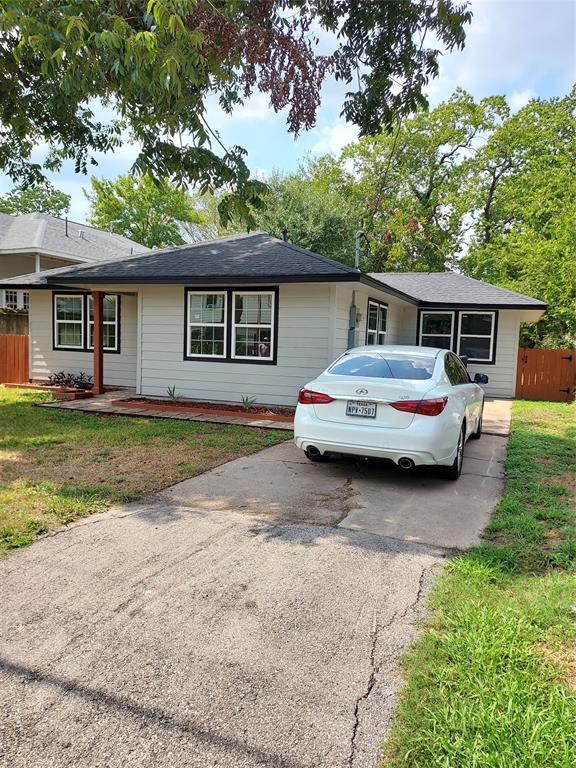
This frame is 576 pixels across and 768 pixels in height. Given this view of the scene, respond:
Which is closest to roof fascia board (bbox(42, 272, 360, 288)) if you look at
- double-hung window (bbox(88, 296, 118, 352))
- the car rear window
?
double-hung window (bbox(88, 296, 118, 352))

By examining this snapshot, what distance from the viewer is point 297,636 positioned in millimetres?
2830

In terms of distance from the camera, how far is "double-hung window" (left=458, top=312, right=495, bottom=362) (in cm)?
1562

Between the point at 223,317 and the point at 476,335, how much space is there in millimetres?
8192

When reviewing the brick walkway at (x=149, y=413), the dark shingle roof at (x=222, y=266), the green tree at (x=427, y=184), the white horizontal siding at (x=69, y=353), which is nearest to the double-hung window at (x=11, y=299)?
the white horizontal siding at (x=69, y=353)

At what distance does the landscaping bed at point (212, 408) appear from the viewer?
1014cm

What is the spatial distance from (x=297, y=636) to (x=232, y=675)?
46 cm

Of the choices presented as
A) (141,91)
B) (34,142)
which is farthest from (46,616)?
(34,142)

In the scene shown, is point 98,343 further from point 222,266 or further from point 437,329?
point 437,329

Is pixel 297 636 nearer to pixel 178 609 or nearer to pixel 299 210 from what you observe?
pixel 178 609

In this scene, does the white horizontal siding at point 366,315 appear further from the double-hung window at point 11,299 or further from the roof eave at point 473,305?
the double-hung window at point 11,299

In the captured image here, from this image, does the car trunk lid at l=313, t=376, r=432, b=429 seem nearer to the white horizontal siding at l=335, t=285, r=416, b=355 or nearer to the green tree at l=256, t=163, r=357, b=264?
the white horizontal siding at l=335, t=285, r=416, b=355

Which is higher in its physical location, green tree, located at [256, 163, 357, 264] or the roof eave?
green tree, located at [256, 163, 357, 264]

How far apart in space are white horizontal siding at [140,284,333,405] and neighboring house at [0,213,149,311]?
11.8m

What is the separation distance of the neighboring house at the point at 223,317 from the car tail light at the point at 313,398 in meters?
4.03
